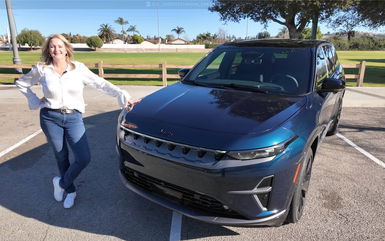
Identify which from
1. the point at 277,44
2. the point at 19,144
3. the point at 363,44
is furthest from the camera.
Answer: the point at 363,44

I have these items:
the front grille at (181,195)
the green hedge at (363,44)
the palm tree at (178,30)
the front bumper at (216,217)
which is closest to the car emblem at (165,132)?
the front grille at (181,195)

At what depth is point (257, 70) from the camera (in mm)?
3627

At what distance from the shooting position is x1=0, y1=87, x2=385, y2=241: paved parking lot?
273cm

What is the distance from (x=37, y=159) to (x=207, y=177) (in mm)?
3314

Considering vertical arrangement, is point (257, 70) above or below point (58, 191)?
above

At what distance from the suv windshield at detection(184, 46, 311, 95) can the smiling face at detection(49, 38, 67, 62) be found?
157 cm

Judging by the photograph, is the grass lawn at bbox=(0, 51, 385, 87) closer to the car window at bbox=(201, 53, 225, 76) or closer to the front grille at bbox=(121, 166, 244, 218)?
the car window at bbox=(201, 53, 225, 76)

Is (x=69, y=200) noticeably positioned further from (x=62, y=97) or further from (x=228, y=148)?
(x=228, y=148)

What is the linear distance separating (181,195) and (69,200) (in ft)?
4.85

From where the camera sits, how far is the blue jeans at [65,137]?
2.93 metres

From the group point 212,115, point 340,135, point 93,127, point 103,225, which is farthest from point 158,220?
point 340,135

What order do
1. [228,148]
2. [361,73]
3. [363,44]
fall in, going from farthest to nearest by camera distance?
[363,44], [361,73], [228,148]

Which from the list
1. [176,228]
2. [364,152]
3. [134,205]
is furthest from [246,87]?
[364,152]

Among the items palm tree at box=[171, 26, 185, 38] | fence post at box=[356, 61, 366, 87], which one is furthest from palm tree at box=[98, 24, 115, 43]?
fence post at box=[356, 61, 366, 87]
